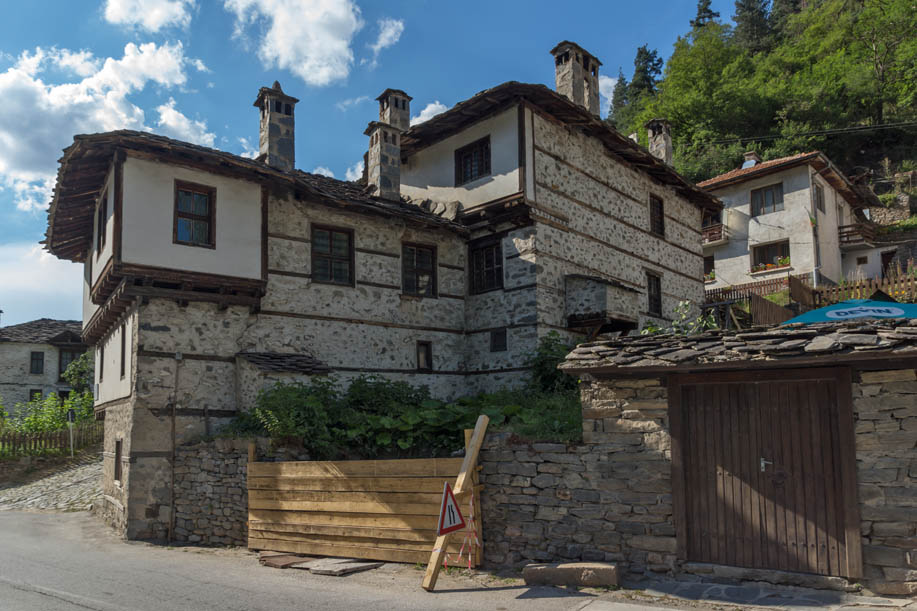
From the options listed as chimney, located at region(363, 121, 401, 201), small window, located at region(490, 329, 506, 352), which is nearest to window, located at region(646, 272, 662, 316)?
small window, located at region(490, 329, 506, 352)

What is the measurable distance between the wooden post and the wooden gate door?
7.58 ft

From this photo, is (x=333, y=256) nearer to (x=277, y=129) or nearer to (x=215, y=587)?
(x=277, y=129)

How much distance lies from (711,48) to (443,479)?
42.6m

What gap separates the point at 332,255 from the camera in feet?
47.6

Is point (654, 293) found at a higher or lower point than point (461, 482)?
higher

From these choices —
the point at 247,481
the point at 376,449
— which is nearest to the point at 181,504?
the point at 247,481

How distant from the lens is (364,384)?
13.6m

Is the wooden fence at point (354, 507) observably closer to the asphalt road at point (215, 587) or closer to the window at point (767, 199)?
the asphalt road at point (215, 587)

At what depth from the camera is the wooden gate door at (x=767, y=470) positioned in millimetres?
6711

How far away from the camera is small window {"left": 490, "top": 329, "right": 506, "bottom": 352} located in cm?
1534

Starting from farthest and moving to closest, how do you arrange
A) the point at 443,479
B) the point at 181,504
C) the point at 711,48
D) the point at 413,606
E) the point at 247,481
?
the point at 711,48 → the point at 181,504 → the point at 247,481 → the point at 443,479 → the point at 413,606

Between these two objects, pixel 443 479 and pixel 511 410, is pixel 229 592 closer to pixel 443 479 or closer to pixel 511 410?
pixel 443 479

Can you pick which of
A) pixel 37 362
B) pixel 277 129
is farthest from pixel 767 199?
pixel 37 362

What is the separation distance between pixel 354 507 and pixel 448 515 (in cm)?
223
